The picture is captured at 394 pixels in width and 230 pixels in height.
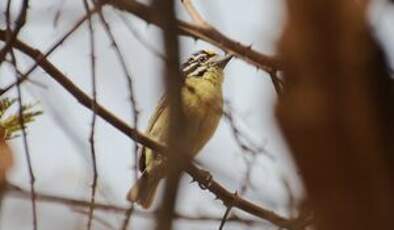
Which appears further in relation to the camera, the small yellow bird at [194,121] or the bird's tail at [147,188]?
the bird's tail at [147,188]

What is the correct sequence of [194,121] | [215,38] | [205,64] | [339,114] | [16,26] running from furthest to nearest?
[205,64] < [194,121] < [215,38] < [16,26] < [339,114]

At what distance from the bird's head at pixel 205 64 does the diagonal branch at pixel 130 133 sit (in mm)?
2168

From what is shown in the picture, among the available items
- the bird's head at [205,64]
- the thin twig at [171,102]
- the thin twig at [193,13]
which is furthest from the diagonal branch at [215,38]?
the bird's head at [205,64]

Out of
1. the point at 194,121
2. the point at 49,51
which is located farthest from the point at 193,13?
the point at 194,121

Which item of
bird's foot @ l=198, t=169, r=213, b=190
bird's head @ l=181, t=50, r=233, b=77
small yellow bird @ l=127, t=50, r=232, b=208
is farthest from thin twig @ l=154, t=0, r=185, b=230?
bird's head @ l=181, t=50, r=233, b=77

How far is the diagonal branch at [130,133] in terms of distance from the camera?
10.5 ft

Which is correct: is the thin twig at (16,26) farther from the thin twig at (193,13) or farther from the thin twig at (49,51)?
the thin twig at (193,13)

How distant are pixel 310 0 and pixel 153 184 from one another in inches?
181

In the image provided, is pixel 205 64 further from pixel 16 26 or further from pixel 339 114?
pixel 339 114

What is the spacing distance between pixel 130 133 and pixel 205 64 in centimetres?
307

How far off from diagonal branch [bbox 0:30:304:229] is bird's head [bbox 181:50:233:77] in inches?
85.4

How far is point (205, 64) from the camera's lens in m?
6.37

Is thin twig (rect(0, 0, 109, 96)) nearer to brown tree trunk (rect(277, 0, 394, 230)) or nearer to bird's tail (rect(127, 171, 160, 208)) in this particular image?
brown tree trunk (rect(277, 0, 394, 230))

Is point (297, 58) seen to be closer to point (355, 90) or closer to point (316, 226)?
point (355, 90)
